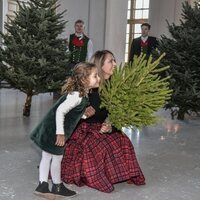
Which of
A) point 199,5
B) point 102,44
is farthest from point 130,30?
point 199,5

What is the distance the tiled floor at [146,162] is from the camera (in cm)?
330

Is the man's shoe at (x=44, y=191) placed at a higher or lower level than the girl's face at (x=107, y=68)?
lower

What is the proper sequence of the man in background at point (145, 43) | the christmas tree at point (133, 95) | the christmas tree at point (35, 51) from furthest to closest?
the man in background at point (145, 43) < the christmas tree at point (35, 51) < the christmas tree at point (133, 95)

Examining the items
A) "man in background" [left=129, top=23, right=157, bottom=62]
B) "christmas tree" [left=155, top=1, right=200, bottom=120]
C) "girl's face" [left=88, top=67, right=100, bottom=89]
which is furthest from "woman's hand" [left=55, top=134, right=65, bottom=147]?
"man in background" [left=129, top=23, right=157, bottom=62]

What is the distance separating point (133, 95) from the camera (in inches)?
128

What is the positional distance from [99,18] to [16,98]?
17.2 ft

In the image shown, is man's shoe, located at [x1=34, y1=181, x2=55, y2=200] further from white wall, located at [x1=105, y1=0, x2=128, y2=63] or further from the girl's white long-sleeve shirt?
white wall, located at [x1=105, y1=0, x2=128, y2=63]

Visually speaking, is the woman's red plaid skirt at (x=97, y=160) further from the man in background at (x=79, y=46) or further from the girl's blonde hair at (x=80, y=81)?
Result: the man in background at (x=79, y=46)

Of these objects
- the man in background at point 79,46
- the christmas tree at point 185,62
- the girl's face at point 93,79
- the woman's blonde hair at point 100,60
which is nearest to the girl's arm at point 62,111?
the girl's face at point 93,79

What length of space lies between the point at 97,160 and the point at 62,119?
0.58 m

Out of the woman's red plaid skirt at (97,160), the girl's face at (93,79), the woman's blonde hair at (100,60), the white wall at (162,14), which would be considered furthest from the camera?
the white wall at (162,14)

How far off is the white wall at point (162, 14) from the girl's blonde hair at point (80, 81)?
9.93 m

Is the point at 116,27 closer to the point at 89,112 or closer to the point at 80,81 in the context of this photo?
the point at 89,112

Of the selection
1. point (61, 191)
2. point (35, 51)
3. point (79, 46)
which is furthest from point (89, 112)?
point (79, 46)
